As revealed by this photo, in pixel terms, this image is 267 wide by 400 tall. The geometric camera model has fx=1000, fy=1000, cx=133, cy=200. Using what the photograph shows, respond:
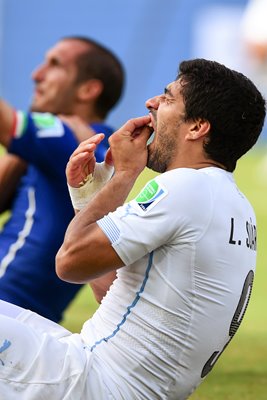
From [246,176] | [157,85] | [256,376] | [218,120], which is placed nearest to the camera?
[218,120]

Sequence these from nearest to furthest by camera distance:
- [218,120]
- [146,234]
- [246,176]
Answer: [146,234]
[218,120]
[246,176]

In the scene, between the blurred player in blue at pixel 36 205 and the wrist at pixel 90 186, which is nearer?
the wrist at pixel 90 186

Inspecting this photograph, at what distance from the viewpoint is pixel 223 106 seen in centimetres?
362

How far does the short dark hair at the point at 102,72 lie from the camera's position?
6770mm

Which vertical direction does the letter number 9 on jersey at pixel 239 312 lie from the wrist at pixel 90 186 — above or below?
below

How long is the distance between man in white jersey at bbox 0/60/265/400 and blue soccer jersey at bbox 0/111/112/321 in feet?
6.02

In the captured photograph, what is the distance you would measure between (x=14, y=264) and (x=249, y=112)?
7.63 ft

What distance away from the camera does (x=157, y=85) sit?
23641 mm

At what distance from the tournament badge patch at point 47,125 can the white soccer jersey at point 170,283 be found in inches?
84.9

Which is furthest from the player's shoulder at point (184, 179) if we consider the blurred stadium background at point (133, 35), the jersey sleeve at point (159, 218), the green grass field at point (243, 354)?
the blurred stadium background at point (133, 35)

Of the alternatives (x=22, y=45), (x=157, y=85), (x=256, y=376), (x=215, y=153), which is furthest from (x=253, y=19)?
(x=215, y=153)

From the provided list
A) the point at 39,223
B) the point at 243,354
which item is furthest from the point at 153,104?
the point at 243,354

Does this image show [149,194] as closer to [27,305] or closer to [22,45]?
[27,305]

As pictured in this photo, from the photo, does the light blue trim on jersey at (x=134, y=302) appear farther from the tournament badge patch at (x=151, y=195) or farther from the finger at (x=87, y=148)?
the finger at (x=87, y=148)
